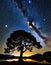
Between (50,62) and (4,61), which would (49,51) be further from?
(4,61)

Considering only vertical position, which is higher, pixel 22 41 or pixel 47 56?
pixel 22 41

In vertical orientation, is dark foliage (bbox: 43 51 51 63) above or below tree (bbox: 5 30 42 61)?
below

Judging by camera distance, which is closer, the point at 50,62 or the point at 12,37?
the point at 50,62

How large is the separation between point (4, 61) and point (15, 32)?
2.54 m

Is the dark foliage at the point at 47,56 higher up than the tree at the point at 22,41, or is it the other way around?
the tree at the point at 22,41

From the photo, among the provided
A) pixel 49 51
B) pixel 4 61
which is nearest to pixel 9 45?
pixel 4 61

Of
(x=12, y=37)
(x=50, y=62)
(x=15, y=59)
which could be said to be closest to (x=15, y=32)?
(x=12, y=37)

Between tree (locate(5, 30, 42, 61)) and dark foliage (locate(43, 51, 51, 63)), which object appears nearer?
dark foliage (locate(43, 51, 51, 63))

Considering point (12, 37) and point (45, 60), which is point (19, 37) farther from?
point (45, 60)

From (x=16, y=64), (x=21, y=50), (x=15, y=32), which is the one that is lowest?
(x=16, y=64)

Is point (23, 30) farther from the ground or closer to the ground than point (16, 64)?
farther from the ground

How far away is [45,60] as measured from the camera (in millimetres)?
18000

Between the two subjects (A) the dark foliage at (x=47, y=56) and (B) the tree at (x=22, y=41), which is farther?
(B) the tree at (x=22, y=41)

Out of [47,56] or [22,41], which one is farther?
[22,41]
